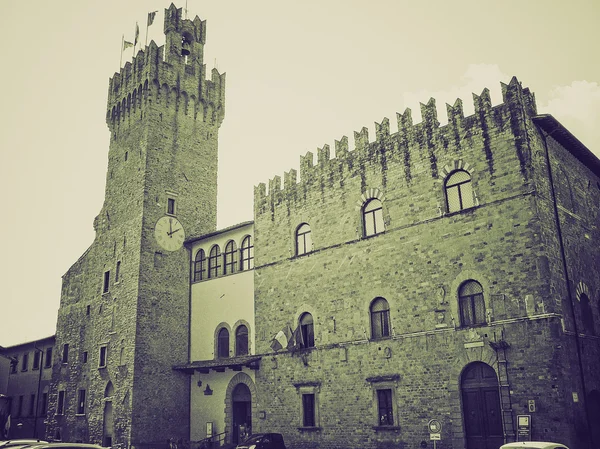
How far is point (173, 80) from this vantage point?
3095cm

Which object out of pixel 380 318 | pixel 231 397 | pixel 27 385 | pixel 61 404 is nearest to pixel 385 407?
pixel 380 318

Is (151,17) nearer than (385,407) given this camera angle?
No

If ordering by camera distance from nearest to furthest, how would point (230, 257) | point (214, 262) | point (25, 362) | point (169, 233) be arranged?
1. point (230, 257)
2. point (214, 262)
3. point (169, 233)
4. point (25, 362)

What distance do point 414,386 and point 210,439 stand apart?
10.9m

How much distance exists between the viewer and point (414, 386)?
18797 millimetres

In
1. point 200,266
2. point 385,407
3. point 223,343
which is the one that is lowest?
point 385,407

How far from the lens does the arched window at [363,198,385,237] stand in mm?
21344

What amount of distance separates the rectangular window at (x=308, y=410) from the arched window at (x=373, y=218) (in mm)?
6880

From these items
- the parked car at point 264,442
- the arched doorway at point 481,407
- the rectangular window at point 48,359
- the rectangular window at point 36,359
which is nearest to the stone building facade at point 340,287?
the arched doorway at point 481,407

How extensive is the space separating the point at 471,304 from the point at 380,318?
365cm

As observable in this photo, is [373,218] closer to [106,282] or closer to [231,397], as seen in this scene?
[231,397]

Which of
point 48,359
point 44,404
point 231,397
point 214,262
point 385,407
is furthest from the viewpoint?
point 48,359

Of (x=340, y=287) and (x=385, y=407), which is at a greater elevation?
(x=340, y=287)

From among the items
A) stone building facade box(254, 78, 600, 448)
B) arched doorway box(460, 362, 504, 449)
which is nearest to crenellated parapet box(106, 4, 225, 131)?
stone building facade box(254, 78, 600, 448)
